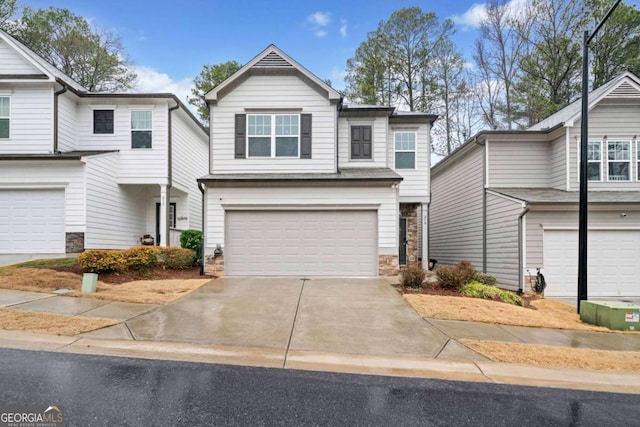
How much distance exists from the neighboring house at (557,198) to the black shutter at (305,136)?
6326 mm

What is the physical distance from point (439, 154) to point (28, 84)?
22.0 m

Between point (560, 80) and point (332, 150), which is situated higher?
point (560, 80)

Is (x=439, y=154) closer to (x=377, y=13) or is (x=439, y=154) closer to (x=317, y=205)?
(x=377, y=13)

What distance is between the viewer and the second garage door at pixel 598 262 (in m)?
11.1

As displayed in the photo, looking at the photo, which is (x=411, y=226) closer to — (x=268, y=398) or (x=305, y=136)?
(x=305, y=136)

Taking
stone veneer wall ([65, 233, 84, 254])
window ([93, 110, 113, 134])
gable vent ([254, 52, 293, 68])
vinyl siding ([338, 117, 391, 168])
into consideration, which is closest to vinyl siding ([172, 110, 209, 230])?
window ([93, 110, 113, 134])

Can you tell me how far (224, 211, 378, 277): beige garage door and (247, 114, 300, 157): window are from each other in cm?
227

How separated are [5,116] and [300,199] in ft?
37.1

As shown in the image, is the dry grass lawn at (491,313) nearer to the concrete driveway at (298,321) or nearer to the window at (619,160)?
the concrete driveway at (298,321)

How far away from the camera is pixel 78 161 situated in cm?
1198

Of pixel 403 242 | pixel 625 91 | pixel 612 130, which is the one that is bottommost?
pixel 403 242

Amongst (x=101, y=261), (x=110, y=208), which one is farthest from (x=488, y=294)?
(x=110, y=208)

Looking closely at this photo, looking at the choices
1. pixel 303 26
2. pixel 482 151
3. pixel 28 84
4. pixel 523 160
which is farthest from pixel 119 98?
pixel 523 160

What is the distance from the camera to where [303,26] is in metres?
17.2
